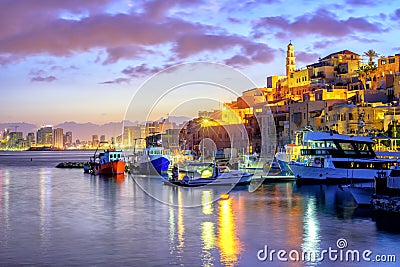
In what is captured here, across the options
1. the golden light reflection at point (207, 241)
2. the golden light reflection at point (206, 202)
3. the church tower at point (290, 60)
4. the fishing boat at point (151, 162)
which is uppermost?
the church tower at point (290, 60)

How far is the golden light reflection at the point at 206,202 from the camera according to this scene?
39.2 m

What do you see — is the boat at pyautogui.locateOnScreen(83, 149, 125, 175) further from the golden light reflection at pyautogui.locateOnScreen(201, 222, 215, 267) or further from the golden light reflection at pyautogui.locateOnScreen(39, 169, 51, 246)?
the golden light reflection at pyautogui.locateOnScreen(201, 222, 215, 267)

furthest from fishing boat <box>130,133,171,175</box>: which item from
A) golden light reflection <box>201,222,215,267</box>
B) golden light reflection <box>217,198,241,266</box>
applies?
golden light reflection <box>201,222,215,267</box>

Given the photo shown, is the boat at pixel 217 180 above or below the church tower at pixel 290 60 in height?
below

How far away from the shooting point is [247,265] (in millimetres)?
22594

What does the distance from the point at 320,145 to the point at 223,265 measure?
3893 cm

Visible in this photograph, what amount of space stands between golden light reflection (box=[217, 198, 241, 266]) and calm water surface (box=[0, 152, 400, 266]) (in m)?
0.04

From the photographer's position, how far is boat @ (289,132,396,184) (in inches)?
2237

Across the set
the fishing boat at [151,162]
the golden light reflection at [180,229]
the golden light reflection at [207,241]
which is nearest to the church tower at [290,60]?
the fishing boat at [151,162]

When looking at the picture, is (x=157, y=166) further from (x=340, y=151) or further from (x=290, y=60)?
(x=290, y=60)

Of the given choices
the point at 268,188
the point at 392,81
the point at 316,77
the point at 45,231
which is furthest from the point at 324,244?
the point at 316,77

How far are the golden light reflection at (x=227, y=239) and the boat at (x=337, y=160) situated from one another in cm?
2166

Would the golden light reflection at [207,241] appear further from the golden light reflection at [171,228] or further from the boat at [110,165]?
the boat at [110,165]

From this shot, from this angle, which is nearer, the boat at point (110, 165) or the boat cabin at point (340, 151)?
the boat cabin at point (340, 151)
